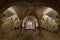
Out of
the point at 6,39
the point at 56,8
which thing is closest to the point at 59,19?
the point at 56,8

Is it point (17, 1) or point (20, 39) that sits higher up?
point (17, 1)

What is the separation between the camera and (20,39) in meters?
4.39

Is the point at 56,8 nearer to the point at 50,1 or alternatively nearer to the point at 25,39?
the point at 50,1

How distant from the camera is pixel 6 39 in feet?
14.5

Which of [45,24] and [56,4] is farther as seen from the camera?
[45,24]

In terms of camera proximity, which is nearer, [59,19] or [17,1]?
[17,1]

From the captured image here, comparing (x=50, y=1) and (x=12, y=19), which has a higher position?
(x=50, y=1)

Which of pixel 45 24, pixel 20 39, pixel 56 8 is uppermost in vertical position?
pixel 56 8

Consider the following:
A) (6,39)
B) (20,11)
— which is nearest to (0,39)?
(6,39)

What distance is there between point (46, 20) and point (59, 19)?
2.09 meters

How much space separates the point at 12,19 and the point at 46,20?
1.79m

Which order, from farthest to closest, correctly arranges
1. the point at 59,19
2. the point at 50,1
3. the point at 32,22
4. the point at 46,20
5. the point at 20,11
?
the point at 32,22 < the point at 46,20 < the point at 20,11 < the point at 59,19 < the point at 50,1

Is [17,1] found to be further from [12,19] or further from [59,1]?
[12,19]

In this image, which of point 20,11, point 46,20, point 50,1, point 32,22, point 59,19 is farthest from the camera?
point 32,22
